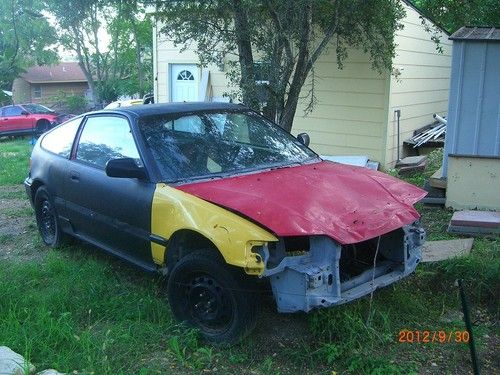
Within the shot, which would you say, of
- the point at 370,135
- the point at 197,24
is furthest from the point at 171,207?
the point at 370,135

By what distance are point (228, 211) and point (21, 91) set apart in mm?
43617

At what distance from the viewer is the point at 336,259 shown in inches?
136

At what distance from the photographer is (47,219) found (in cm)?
602

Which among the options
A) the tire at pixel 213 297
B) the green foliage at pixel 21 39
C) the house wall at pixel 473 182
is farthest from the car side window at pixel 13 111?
the tire at pixel 213 297

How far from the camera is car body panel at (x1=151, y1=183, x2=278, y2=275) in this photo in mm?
3387

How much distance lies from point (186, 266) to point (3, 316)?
4.81ft

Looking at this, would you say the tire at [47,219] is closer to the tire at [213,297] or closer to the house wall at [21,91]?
the tire at [213,297]

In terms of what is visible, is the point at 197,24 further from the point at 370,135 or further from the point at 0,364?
the point at 0,364

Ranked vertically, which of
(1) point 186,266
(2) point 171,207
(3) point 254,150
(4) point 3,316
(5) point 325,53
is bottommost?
(4) point 3,316

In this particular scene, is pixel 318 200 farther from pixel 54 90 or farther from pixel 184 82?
pixel 54 90

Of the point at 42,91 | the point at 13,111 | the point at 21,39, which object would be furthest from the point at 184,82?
the point at 42,91

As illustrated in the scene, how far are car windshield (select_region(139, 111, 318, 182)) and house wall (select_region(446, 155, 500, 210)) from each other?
233 cm
